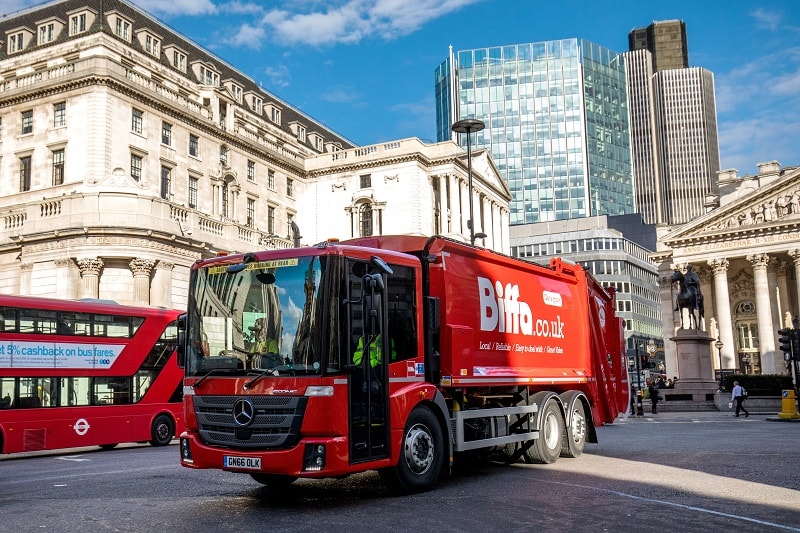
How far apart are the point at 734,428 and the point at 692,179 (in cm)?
17551

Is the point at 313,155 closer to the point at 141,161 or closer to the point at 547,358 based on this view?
the point at 141,161

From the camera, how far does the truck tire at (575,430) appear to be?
43.8 feet

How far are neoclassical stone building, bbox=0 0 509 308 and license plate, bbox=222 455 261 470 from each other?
27.7 m

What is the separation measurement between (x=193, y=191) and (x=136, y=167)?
5.79m

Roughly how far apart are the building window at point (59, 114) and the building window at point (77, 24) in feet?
23.8

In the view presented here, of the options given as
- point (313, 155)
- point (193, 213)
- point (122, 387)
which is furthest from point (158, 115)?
point (122, 387)

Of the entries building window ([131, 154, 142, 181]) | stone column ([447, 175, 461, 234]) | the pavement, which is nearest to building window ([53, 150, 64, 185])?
building window ([131, 154, 142, 181])

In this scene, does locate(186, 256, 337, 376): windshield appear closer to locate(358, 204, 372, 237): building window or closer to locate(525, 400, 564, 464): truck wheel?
locate(525, 400, 564, 464): truck wheel

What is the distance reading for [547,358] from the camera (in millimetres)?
12805

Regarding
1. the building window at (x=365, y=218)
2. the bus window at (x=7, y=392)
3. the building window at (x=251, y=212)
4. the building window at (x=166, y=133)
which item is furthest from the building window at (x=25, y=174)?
the bus window at (x=7, y=392)

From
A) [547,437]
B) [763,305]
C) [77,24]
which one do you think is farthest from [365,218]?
[547,437]

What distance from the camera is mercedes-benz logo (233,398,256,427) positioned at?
852cm

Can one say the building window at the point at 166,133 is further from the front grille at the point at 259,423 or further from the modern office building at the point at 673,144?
the modern office building at the point at 673,144

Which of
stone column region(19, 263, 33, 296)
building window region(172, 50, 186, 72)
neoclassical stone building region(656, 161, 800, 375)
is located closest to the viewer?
stone column region(19, 263, 33, 296)
